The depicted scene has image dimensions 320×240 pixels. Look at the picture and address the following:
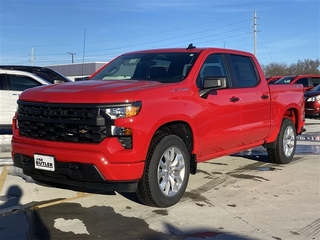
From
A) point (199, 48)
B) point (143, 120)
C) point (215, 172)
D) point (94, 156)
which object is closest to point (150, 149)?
point (143, 120)

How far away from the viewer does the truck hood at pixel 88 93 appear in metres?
4.25

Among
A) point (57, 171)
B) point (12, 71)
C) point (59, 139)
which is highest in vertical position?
point (12, 71)

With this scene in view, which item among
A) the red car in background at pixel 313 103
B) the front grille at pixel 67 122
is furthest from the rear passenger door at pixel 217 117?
the red car in background at pixel 313 103

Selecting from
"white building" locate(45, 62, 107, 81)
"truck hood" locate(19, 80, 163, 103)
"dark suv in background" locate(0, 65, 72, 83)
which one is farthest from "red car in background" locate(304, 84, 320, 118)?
"white building" locate(45, 62, 107, 81)

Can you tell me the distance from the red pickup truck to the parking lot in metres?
0.30

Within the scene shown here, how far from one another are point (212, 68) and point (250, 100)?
33.4 inches

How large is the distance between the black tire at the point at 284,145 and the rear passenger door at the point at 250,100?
584 millimetres

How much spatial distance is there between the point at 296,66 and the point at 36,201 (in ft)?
226

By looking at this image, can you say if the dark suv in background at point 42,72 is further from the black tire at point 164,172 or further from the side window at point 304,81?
the side window at point 304,81

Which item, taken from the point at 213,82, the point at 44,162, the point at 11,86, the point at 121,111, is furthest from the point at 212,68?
the point at 11,86

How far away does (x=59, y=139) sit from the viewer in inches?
174

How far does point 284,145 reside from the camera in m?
7.25

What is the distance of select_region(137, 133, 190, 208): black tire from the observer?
4.47m

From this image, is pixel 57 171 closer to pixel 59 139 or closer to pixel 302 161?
pixel 59 139
